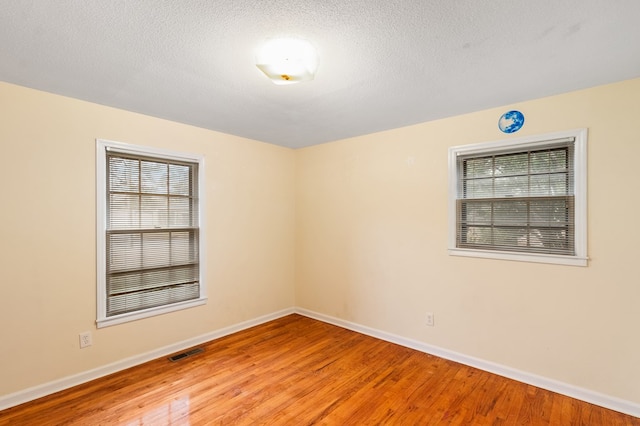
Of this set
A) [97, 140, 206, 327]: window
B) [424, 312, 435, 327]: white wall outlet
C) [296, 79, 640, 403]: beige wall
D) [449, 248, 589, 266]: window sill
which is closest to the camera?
[296, 79, 640, 403]: beige wall

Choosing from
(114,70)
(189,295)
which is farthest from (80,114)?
(189,295)

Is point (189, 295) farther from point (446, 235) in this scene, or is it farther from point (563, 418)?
point (563, 418)

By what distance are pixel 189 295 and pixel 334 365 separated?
1.77 metres

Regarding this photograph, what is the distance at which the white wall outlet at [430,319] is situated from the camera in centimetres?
318

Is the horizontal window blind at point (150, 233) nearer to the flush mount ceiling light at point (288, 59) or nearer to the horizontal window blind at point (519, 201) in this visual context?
the flush mount ceiling light at point (288, 59)

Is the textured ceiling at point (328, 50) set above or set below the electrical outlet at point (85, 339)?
above

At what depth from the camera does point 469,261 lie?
2.96 metres

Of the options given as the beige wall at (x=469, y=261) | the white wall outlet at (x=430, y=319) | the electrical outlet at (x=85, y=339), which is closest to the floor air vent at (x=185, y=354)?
the electrical outlet at (x=85, y=339)

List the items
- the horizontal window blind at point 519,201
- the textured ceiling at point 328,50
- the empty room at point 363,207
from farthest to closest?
the horizontal window blind at point 519,201
the empty room at point 363,207
the textured ceiling at point 328,50

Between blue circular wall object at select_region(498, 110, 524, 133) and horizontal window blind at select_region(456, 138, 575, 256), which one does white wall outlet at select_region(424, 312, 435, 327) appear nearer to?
horizontal window blind at select_region(456, 138, 575, 256)

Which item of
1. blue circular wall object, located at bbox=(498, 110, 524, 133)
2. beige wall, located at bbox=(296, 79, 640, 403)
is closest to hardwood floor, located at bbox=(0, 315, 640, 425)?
beige wall, located at bbox=(296, 79, 640, 403)

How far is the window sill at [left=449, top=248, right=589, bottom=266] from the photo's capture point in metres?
2.43

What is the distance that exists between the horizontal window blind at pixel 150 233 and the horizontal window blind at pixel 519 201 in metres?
2.93

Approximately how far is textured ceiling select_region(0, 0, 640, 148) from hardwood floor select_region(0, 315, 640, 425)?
2443 mm
